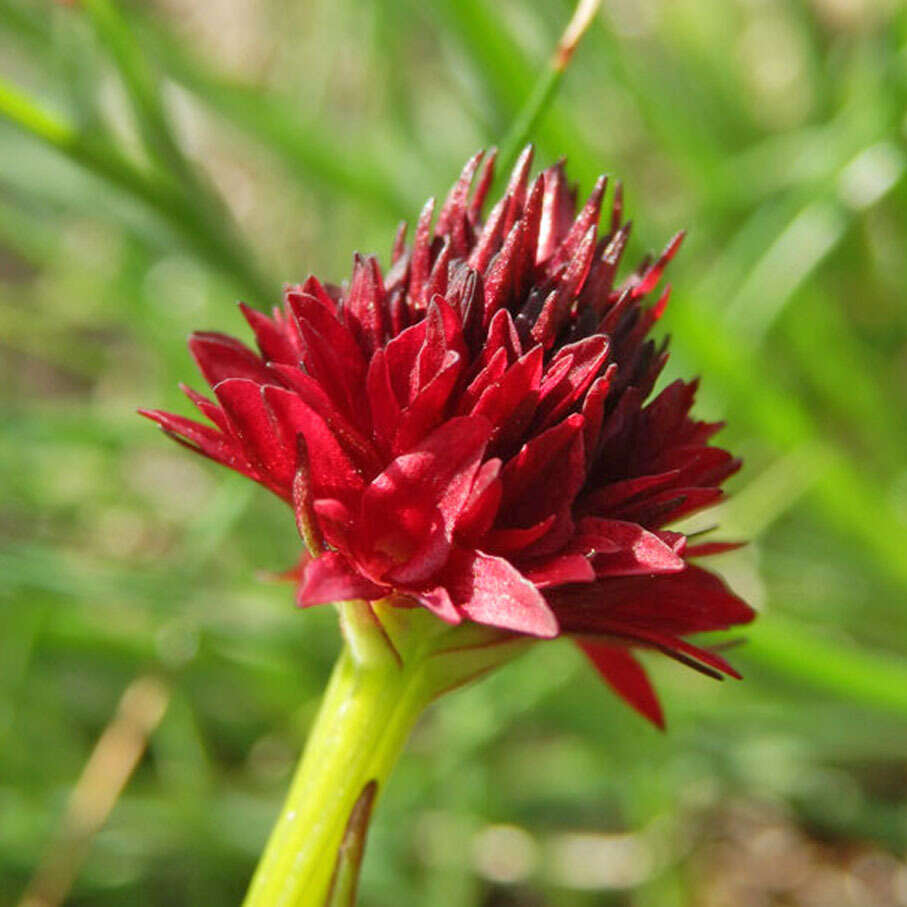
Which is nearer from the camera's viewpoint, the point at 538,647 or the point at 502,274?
the point at 502,274

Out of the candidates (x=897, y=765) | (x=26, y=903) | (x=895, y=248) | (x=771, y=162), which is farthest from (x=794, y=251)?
(x=26, y=903)

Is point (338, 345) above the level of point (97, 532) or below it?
below

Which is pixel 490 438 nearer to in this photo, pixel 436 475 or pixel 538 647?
pixel 436 475

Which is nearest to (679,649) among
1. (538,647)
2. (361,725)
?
(361,725)

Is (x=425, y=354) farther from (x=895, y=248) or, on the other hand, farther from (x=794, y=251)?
(x=895, y=248)

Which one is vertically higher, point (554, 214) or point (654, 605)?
point (554, 214)

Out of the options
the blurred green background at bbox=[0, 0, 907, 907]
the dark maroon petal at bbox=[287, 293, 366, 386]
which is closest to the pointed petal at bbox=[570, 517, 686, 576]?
the dark maroon petal at bbox=[287, 293, 366, 386]

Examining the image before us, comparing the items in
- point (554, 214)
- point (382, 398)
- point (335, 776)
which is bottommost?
point (335, 776)
